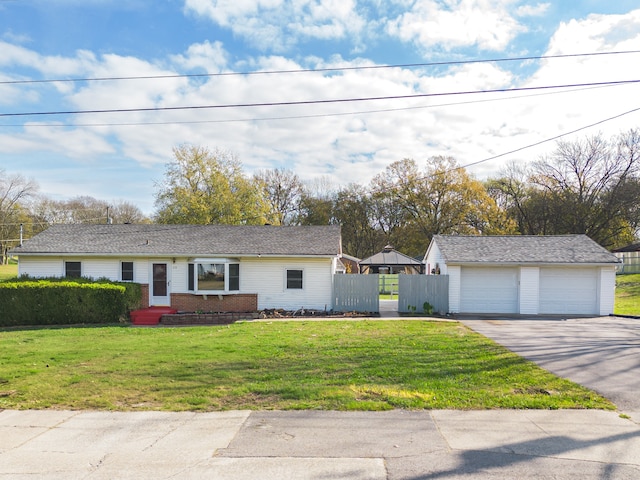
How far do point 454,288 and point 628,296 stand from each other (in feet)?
56.6

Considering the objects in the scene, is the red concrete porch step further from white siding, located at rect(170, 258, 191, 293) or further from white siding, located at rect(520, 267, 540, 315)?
white siding, located at rect(520, 267, 540, 315)

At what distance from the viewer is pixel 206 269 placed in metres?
19.2

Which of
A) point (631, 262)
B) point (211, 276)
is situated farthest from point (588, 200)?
point (211, 276)

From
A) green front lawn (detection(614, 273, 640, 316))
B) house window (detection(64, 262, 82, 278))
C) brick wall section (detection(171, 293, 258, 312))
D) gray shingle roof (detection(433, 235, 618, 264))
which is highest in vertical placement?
gray shingle roof (detection(433, 235, 618, 264))

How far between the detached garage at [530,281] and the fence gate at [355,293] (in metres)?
3.37

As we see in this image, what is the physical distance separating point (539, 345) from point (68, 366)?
1067 centimetres

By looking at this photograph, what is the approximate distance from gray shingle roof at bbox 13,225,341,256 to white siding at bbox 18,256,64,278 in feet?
1.77

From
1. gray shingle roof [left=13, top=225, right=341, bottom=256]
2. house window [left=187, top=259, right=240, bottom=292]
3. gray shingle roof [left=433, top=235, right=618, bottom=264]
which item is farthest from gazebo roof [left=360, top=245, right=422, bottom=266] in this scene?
house window [left=187, top=259, right=240, bottom=292]

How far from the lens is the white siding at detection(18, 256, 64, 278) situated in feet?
64.5

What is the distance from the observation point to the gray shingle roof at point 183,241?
1931 cm

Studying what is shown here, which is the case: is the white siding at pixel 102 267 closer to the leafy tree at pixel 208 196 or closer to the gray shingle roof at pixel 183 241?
the gray shingle roof at pixel 183 241

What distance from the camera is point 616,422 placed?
5.50m

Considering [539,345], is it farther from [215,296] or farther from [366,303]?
[215,296]

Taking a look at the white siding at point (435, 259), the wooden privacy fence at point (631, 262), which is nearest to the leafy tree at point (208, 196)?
the white siding at point (435, 259)
